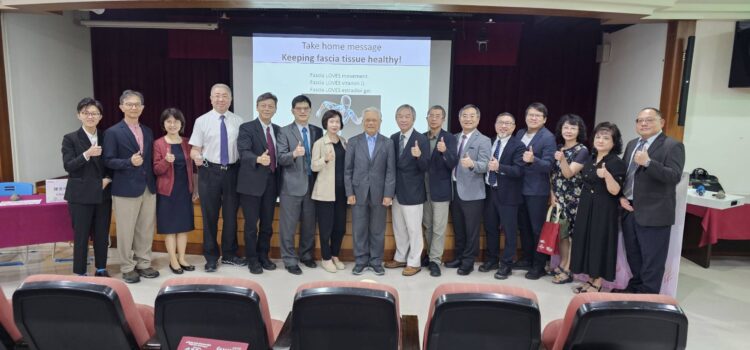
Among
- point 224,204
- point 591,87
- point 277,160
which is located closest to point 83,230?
point 224,204

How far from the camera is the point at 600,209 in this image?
3.30 metres

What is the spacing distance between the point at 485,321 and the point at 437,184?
7.46ft

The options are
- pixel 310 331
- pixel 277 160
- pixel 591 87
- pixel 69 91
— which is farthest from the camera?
pixel 591 87

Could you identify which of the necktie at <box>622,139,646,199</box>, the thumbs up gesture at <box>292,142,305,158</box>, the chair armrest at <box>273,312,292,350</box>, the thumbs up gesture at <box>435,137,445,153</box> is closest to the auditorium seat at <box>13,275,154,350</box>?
the chair armrest at <box>273,312,292,350</box>

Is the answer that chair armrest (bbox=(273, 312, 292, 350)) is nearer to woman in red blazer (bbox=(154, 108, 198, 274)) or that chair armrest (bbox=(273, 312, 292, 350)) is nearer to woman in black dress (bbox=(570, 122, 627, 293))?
woman in red blazer (bbox=(154, 108, 198, 274))

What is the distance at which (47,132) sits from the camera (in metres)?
5.48

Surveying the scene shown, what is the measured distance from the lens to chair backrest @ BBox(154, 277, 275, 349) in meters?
1.62

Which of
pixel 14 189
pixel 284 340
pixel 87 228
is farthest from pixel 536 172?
pixel 14 189

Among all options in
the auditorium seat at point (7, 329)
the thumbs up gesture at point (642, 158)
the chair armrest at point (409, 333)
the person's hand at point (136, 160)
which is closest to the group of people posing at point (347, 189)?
the person's hand at point (136, 160)

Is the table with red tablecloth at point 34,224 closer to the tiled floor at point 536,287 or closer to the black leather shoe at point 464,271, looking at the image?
the tiled floor at point 536,287

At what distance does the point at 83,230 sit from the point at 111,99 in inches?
168

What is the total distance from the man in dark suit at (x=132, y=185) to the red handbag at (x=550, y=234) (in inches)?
119

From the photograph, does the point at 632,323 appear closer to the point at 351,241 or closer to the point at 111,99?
the point at 351,241

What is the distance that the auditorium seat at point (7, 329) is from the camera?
5.92 ft
